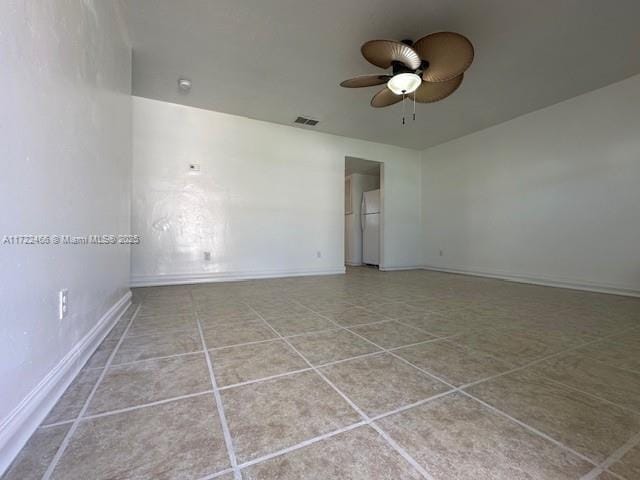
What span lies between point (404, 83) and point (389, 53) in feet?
1.20

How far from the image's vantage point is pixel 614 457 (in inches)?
31.0

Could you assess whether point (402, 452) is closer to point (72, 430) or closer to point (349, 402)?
point (349, 402)

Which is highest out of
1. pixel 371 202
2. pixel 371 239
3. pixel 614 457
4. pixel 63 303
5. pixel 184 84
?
pixel 184 84

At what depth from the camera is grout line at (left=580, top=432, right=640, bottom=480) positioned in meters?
0.73

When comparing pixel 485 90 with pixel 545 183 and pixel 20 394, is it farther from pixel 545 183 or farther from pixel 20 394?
pixel 20 394

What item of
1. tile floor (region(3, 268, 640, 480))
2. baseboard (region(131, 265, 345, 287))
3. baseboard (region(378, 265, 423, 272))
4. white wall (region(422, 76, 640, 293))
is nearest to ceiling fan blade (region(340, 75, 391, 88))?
tile floor (region(3, 268, 640, 480))

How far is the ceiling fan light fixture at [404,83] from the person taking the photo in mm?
2324

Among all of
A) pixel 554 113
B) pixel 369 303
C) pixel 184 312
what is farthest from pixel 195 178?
pixel 554 113

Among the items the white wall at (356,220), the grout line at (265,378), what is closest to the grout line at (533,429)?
the grout line at (265,378)

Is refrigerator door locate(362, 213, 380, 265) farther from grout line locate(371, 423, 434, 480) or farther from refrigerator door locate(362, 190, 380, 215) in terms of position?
grout line locate(371, 423, 434, 480)

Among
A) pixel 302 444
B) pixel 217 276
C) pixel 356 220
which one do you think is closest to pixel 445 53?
pixel 302 444

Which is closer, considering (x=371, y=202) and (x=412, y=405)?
(x=412, y=405)

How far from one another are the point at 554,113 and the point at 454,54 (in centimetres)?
280

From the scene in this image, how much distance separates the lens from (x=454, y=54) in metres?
2.08
